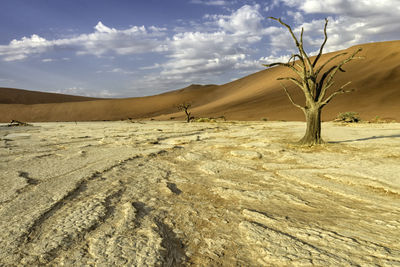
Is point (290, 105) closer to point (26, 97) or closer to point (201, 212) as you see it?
point (201, 212)

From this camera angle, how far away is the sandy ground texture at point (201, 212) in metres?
1.56

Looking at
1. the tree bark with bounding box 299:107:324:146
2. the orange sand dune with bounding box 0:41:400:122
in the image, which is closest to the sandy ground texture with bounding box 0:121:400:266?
the tree bark with bounding box 299:107:324:146

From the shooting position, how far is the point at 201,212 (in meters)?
2.23

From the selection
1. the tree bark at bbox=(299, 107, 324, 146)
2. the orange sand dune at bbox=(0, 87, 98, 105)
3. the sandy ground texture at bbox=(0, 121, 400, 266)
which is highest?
the orange sand dune at bbox=(0, 87, 98, 105)

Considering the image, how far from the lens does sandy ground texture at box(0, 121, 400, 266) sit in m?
1.56

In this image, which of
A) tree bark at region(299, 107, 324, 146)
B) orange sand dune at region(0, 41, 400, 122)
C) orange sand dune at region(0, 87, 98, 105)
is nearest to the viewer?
tree bark at region(299, 107, 324, 146)

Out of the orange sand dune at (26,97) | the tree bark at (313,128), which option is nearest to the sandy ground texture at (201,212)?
the tree bark at (313,128)

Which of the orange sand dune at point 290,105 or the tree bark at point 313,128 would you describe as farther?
the orange sand dune at point 290,105

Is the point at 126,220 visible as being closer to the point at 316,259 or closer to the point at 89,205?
the point at 89,205

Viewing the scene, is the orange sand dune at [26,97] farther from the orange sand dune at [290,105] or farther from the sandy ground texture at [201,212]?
the sandy ground texture at [201,212]

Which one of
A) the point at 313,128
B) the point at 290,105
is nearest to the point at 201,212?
the point at 313,128

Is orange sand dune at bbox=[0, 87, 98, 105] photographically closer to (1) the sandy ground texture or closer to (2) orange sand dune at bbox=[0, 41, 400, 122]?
(2) orange sand dune at bbox=[0, 41, 400, 122]

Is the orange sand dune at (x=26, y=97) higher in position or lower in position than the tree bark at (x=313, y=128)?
higher

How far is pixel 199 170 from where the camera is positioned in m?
3.69
